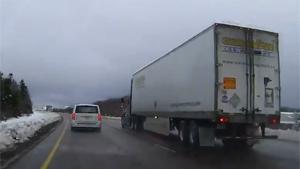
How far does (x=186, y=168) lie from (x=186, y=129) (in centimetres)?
792

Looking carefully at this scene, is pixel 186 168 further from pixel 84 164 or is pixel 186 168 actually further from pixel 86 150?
pixel 86 150

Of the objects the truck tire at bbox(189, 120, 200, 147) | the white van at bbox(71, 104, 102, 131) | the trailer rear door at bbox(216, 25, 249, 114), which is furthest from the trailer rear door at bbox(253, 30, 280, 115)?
the white van at bbox(71, 104, 102, 131)

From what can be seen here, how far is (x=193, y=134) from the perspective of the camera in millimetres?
20219

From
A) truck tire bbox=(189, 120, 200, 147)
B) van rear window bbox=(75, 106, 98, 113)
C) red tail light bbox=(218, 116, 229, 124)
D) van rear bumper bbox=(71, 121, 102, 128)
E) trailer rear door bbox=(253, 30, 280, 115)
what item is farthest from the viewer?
van rear window bbox=(75, 106, 98, 113)

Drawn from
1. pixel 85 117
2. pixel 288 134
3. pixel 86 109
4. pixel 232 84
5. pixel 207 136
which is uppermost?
pixel 232 84

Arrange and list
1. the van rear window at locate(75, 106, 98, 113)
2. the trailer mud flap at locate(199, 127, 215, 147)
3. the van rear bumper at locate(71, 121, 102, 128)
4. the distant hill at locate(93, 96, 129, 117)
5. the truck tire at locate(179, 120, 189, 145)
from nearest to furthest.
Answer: the trailer mud flap at locate(199, 127, 215, 147)
the truck tire at locate(179, 120, 189, 145)
the van rear bumper at locate(71, 121, 102, 128)
the van rear window at locate(75, 106, 98, 113)
the distant hill at locate(93, 96, 129, 117)

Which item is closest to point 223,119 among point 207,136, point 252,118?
point 252,118

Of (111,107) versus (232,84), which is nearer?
(232,84)

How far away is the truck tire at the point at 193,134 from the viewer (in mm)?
19797

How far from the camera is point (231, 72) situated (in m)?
17.3

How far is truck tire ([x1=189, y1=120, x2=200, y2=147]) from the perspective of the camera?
1980 cm

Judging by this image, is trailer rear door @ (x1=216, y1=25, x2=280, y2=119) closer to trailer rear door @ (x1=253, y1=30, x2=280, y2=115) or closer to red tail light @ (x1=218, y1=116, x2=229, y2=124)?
trailer rear door @ (x1=253, y1=30, x2=280, y2=115)

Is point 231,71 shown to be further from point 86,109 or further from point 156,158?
point 86,109

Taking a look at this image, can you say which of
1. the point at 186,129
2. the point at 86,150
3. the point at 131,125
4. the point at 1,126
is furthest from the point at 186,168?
the point at 131,125
